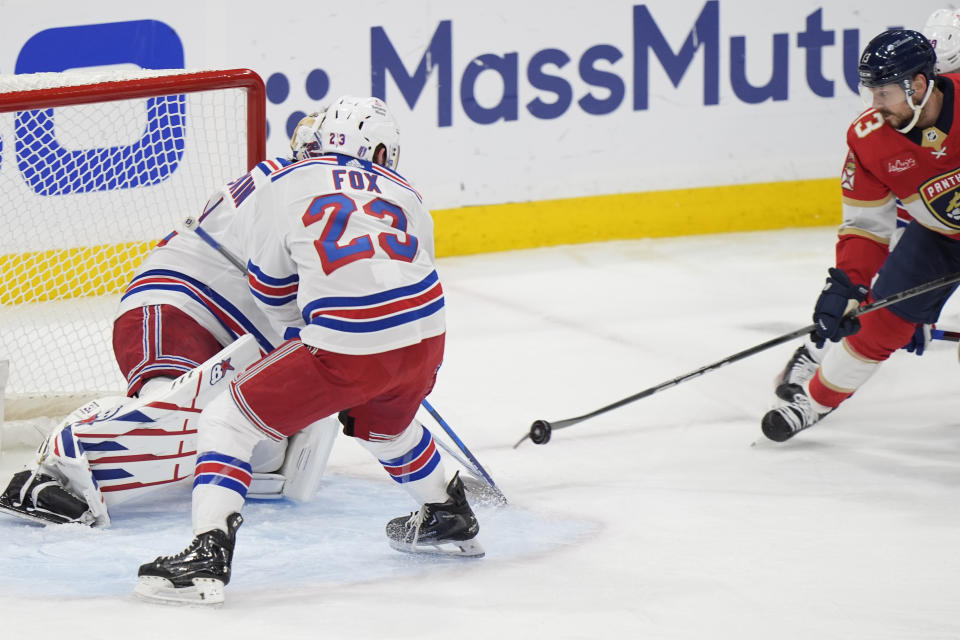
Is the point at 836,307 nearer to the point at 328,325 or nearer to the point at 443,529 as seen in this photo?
the point at 443,529

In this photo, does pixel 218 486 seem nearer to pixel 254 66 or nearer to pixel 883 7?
pixel 254 66

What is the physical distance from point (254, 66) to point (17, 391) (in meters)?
2.03

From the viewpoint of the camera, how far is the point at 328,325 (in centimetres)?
235

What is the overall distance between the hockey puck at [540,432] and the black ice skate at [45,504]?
1031 millimetres

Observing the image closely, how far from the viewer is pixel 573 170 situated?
5934 mm

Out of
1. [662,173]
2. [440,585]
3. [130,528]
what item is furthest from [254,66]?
[440,585]

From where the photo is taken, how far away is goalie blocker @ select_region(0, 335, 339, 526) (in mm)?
2783

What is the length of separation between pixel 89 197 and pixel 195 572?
2.11 m

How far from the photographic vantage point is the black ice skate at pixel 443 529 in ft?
8.68

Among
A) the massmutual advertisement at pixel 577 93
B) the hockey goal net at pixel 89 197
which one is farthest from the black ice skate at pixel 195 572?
the massmutual advertisement at pixel 577 93

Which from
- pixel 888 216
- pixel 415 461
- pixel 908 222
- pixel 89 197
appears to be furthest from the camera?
pixel 89 197

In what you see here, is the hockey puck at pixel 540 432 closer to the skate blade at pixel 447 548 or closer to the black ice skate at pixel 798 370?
the skate blade at pixel 447 548

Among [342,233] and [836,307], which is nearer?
[342,233]

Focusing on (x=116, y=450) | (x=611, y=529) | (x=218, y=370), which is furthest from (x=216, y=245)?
(x=611, y=529)
